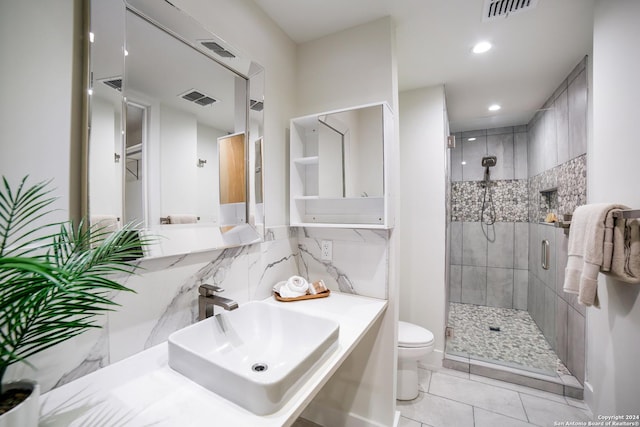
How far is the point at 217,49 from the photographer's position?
4.03 feet

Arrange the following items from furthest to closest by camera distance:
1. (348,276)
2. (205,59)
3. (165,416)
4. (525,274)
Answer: (525,274), (348,276), (205,59), (165,416)

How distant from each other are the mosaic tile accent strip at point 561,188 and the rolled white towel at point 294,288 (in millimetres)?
2095

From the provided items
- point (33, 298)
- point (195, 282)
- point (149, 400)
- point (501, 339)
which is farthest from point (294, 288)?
point (501, 339)

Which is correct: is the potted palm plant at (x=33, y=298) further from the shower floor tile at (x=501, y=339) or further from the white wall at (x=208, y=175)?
the shower floor tile at (x=501, y=339)

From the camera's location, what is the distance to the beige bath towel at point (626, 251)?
103 cm

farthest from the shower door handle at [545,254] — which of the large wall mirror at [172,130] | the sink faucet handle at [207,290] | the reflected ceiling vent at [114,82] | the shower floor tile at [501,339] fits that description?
the reflected ceiling vent at [114,82]

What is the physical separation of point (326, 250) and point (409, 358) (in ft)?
3.35

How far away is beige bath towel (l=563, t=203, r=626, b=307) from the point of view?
115cm

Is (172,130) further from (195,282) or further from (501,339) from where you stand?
(501,339)

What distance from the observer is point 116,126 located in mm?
896

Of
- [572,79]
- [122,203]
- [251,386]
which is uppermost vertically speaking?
[572,79]

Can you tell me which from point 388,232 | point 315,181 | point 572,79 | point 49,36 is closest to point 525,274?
point 572,79

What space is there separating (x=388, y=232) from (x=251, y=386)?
110 cm

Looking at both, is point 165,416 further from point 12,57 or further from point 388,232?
point 388,232
